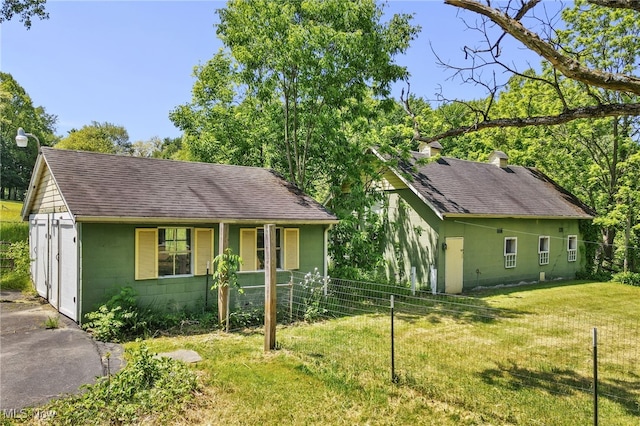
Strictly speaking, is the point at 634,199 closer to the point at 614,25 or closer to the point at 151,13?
the point at 614,25

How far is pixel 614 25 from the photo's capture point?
19.3m

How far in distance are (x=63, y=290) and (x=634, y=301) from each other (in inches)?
704

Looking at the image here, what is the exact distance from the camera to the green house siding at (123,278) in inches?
356

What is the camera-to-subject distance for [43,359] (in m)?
6.82

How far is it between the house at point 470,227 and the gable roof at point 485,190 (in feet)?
0.19

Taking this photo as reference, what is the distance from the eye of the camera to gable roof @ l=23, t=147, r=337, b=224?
9.41m

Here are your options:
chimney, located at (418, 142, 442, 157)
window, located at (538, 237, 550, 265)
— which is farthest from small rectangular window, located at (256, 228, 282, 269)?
window, located at (538, 237, 550, 265)

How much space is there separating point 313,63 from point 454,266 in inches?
345

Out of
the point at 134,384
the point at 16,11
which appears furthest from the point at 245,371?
the point at 16,11

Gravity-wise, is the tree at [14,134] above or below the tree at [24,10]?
above

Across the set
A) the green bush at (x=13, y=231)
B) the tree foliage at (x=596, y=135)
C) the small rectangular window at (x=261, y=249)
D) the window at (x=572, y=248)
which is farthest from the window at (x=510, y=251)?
the green bush at (x=13, y=231)

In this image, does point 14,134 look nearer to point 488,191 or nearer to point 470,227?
point 488,191

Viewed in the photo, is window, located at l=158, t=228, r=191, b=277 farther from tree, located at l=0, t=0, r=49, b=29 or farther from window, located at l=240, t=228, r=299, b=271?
tree, located at l=0, t=0, r=49, b=29

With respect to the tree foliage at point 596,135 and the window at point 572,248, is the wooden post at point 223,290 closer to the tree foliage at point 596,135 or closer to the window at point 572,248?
the tree foliage at point 596,135
